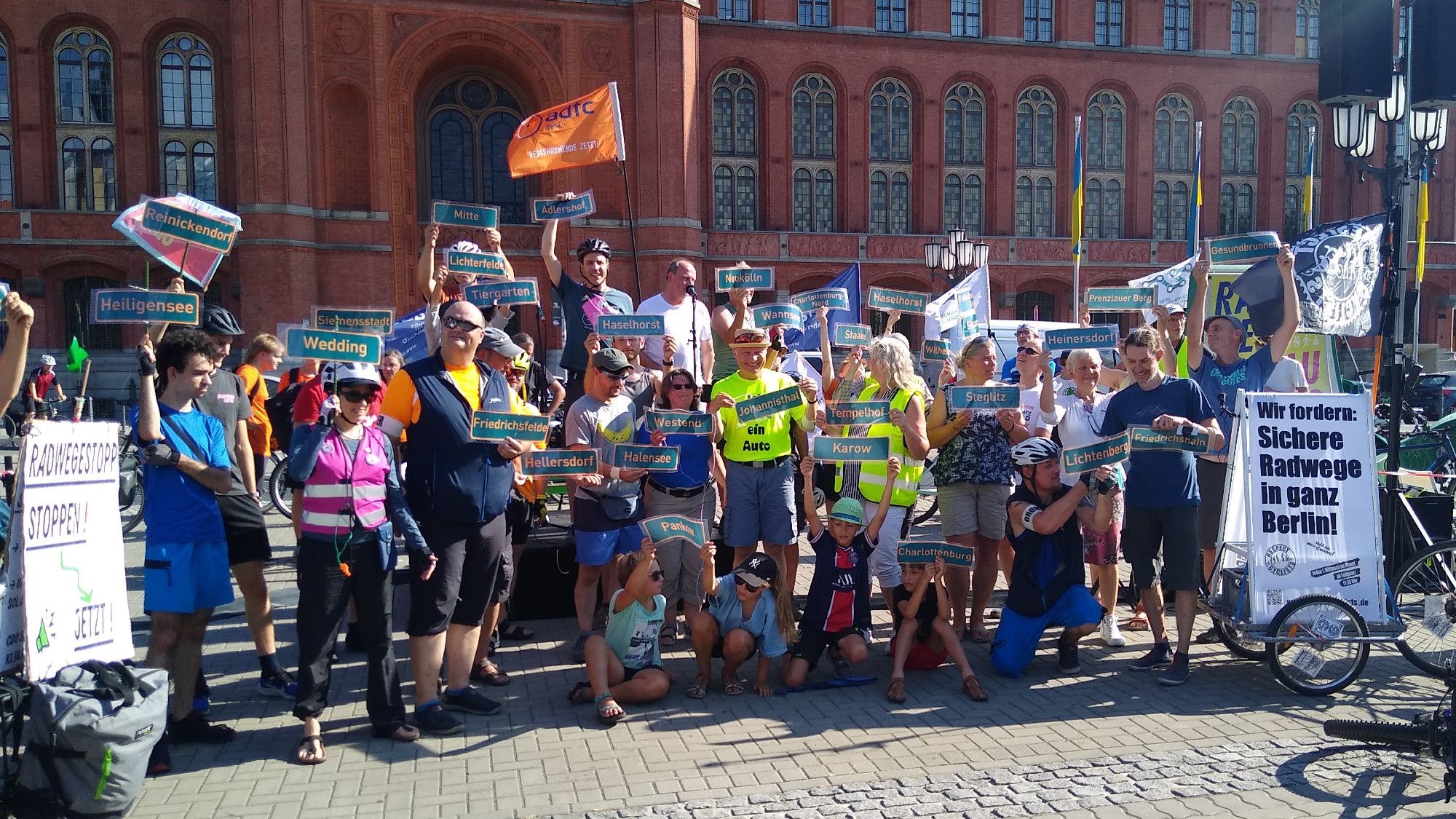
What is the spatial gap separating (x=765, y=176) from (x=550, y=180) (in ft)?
25.8

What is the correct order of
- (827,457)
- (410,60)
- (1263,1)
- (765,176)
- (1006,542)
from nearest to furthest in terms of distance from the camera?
1. (827,457)
2. (1006,542)
3. (410,60)
4. (765,176)
5. (1263,1)

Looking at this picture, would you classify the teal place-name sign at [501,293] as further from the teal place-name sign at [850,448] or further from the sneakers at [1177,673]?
the sneakers at [1177,673]

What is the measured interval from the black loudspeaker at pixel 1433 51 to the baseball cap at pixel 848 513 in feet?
23.1

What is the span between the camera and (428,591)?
499 centimetres

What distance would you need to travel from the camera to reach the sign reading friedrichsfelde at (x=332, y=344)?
4809 mm

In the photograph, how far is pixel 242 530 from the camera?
5.16 meters

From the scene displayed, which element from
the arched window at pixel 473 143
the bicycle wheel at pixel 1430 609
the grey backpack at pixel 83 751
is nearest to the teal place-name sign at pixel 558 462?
the grey backpack at pixel 83 751

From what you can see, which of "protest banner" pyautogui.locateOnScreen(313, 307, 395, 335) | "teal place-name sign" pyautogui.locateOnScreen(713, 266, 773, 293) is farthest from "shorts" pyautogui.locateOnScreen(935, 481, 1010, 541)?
"protest banner" pyautogui.locateOnScreen(313, 307, 395, 335)

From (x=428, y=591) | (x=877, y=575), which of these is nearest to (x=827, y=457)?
(x=877, y=575)

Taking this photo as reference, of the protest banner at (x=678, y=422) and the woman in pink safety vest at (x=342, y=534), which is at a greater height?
the protest banner at (x=678, y=422)

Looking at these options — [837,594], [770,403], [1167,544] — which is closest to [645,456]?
[770,403]

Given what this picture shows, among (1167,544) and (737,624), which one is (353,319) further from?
(1167,544)

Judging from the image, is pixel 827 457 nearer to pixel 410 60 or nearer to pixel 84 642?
pixel 84 642

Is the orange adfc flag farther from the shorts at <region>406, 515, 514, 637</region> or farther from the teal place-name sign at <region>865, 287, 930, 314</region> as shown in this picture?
the shorts at <region>406, 515, 514, 637</region>
